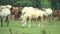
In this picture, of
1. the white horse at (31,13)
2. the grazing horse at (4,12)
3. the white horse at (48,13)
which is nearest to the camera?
the grazing horse at (4,12)

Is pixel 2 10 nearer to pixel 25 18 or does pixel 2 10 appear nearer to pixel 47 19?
pixel 25 18

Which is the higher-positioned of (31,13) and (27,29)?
(31,13)

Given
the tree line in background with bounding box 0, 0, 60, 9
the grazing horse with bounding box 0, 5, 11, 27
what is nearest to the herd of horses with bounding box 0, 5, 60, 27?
the grazing horse with bounding box 0, 5, 11, 27

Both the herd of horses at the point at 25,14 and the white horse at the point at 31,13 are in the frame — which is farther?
the white horse at the point at 31,13

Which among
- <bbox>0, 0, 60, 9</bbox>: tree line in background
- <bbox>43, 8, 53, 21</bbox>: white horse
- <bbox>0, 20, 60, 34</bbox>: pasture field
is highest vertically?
<bbox>0, 0, 60, 9</bbox>: tree line in background

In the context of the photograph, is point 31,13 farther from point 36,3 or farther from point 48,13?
point 48,13

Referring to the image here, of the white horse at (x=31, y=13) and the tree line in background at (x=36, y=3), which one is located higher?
the tree line in background at (x=36, y=3)

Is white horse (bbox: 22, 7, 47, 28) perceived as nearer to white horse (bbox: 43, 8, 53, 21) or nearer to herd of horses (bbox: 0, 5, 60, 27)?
herd of horses (bbox: 0, 5, 60, 27)

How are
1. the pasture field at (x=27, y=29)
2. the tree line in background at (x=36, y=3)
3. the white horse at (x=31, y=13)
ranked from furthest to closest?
the white horse at (x=31, y=13) → the tree line in background at (x=36, y=3) → the pasture field at (x=27, y=29)

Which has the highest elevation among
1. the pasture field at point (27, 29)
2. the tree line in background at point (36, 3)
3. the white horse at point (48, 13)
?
the tree line in background at point (36, 3)

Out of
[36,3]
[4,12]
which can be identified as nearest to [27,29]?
[36,3]

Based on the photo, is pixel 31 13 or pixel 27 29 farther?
pixel 31 13

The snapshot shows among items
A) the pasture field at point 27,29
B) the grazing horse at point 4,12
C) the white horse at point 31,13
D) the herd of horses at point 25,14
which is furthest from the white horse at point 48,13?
the grazing horse at point 4,12

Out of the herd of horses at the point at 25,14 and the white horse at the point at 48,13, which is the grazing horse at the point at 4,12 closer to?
the herd of horses at the point at 25,14
